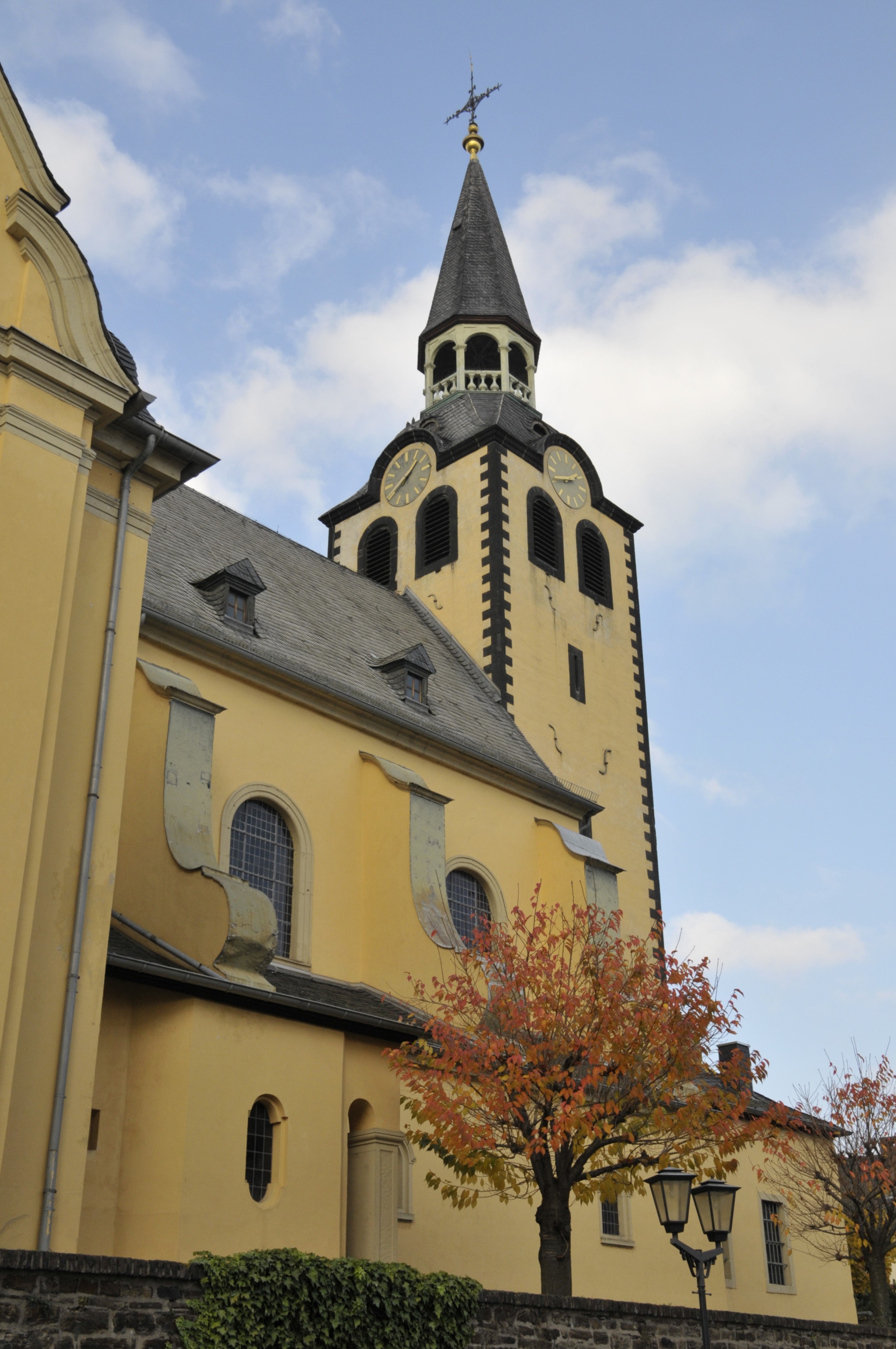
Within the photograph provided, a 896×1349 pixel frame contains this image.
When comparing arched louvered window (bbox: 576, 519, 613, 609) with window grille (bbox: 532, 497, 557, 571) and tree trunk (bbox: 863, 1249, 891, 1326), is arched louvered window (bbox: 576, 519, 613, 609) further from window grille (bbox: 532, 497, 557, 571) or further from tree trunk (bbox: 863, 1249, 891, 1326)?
→ tree trunk (bbox: 863, 1249, 891, 1326)

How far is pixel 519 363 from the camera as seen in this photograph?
37812 millimetres

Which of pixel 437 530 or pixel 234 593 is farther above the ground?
pixel 437 530

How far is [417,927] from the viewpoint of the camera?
19.5 m

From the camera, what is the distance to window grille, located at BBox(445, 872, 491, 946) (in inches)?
865

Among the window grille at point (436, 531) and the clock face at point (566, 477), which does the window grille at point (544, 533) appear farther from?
the window grille at point (436, 531)

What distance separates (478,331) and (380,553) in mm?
8060

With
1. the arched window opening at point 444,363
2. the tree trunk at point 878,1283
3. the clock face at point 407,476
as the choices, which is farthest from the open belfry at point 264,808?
the arched window opening at point 444,363

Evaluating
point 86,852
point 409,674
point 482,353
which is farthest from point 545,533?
point 86,852

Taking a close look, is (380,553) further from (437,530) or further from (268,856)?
(268,856)

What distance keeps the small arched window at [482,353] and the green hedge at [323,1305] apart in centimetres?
2986

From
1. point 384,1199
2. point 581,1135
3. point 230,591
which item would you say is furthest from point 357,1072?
point 230,591

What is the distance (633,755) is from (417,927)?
40.4ft

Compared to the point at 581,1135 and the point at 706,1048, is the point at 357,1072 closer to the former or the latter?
the point at 581,1135

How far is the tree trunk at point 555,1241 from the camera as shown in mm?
13914
